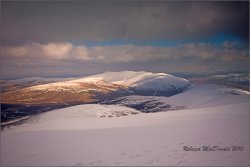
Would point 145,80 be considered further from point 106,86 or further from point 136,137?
point 136,137

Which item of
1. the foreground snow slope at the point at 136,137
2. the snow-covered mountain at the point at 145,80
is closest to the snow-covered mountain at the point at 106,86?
the snow-covered mountain at the point at 145,80

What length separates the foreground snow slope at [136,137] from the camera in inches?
128

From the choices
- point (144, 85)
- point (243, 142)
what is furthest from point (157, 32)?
point (243, 142)

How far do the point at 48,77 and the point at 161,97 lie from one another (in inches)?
62.7

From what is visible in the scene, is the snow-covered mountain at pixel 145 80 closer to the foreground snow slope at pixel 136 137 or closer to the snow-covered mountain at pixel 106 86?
the snow-covered mountain at pixel 106 86

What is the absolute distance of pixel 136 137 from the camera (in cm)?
355

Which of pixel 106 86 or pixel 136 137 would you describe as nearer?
pixel 136 137

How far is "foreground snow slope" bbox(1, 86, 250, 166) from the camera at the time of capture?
3.24 meters

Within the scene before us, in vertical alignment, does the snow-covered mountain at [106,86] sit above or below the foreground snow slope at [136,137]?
above

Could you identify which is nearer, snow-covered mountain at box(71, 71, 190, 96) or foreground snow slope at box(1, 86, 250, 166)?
A: foreground snow slope at box(1, 86, 250, 166)

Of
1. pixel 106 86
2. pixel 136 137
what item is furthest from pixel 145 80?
pixel 136 137

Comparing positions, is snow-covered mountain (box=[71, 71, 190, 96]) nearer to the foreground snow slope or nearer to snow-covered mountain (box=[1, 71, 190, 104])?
snow-covered mountain (box=[1, 71, 190, 104])

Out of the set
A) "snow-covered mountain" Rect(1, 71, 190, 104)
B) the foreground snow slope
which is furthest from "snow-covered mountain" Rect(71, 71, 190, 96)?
the foreground snow slope

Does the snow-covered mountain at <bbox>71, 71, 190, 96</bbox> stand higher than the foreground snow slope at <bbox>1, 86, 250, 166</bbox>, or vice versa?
the snow-covered mountain at <bbox>71, 71, 190, 96</bbox>
